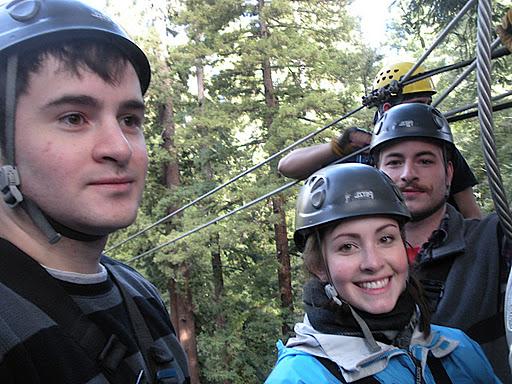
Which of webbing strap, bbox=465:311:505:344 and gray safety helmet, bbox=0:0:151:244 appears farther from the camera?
webbing strap, bbox=465:311:505:344

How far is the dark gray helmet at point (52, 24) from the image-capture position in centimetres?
148

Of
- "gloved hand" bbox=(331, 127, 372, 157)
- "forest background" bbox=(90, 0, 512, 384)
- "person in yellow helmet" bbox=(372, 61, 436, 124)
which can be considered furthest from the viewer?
"forest background" bbox=(90, 0, 512, 384)

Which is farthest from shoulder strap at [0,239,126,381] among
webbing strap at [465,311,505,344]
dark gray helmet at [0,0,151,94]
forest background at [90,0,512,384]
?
forest background at [90,0,512,384]

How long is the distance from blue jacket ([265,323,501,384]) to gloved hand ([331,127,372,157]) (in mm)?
1831

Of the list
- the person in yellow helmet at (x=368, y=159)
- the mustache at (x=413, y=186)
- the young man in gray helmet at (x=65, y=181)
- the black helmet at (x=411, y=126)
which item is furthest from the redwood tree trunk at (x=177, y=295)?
the young man in gray helmet at (x=65, y=181)

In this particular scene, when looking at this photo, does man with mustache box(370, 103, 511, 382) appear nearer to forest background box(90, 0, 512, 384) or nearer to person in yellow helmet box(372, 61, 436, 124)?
person in yellow helmet box(372, 61, 436, 124)

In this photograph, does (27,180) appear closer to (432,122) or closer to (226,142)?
(432,122)

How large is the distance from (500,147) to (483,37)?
6.67 meters

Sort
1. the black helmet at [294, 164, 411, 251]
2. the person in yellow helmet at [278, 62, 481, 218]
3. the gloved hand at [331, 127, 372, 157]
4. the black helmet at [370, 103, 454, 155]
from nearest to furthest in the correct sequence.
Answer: the black helmet at [294, 164, 411, 251] → the black helmet at [370, 103, 454, 155] → the person in yellow helmet at [278, 62, 481, 218] → the gloved hand at [331, 127, 372, 157]

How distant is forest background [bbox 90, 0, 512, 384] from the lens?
15.0 m

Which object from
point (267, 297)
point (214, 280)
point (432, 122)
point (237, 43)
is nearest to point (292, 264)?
point (267, 297)

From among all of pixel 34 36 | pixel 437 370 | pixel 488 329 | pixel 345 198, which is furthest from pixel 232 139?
pixel 34 36

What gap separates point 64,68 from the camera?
1.46 metres

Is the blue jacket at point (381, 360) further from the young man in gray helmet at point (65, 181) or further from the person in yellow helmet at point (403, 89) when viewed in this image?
the person in yellow helmet at point (403, 89)
